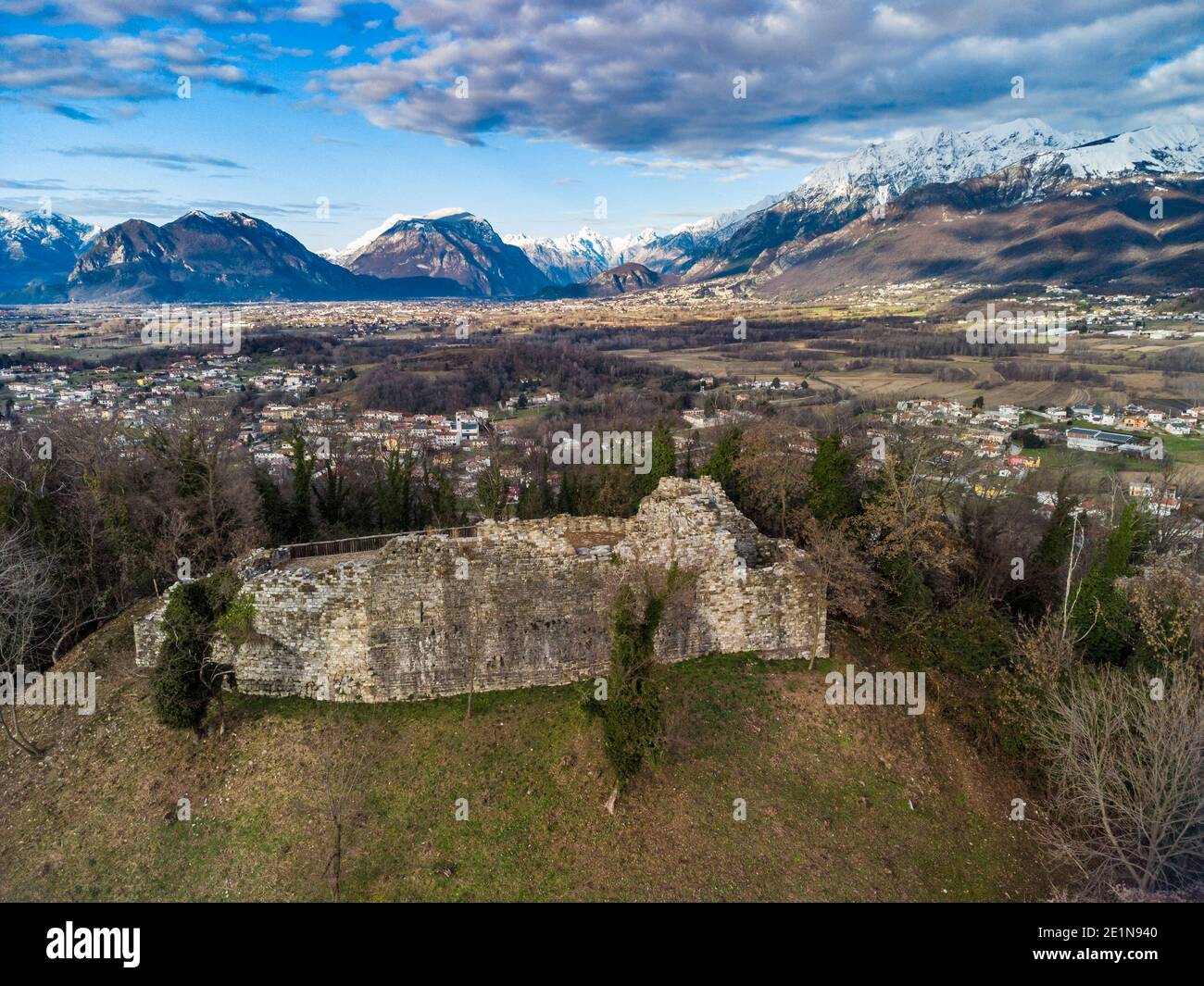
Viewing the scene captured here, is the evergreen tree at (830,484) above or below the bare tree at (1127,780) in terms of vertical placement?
above

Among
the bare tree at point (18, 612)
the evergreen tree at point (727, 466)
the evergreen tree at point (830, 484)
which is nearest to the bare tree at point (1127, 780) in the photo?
the evergreen tree at point (830, 484)

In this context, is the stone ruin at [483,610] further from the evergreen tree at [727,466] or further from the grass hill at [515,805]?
the evergreen tree at [727,466]

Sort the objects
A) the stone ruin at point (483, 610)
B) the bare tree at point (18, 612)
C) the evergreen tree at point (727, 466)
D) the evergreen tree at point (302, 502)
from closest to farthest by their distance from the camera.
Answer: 1. the bare tree at point (18, 612)
2. the stone ruin at point (483, 610)
3. the evergreen tree at point (302, 502)
4. the evergreen tree at point (727, 466)

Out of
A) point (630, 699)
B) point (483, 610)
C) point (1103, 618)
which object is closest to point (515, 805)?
point (630, 699)

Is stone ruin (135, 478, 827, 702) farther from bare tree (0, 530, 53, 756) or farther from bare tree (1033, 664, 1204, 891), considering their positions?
bare tree (1033, 664, 1204, 891)

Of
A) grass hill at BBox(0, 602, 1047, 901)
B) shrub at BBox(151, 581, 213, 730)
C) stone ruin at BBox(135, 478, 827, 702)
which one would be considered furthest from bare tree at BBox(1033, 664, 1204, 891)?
shrub at BBox(151, 581, 213, 730)

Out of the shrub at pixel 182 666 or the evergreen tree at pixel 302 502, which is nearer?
the shrub at pixel 182 666
